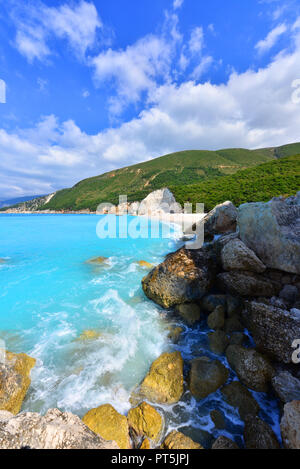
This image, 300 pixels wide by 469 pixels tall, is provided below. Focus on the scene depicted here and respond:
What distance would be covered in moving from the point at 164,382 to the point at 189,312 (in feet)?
9.57

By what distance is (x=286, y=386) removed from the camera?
4234 millimetres

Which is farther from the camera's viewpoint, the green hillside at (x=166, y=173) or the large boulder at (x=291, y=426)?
the green hillside at (x=166, y=173)

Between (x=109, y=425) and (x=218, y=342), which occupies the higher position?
(x=218, y=342)

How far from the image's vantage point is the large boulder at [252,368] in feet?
14.9

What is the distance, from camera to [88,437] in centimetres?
277

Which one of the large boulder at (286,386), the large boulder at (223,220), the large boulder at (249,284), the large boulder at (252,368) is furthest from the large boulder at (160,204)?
the large boulder at (286,386)

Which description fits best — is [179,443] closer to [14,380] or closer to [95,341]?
[95,341]

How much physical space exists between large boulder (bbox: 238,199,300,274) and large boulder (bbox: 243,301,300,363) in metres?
2.41

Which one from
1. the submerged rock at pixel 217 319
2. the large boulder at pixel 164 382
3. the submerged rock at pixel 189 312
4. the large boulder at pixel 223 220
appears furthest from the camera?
the large boulder at pixel 223 220

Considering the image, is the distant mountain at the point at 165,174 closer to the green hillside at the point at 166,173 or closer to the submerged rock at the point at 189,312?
the green hillside at the point at 166,173

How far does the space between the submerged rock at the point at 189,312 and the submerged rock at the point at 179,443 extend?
3653 mm

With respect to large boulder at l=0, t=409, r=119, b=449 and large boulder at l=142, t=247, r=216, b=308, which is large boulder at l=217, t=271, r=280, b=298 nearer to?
large boulder at l=142, t=247, r=216, b=308

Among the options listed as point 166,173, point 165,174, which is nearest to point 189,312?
point 165,174

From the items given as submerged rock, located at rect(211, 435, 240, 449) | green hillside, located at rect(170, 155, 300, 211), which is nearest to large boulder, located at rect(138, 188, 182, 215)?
green hillside, located at rect(170, 155, 300, 211)
